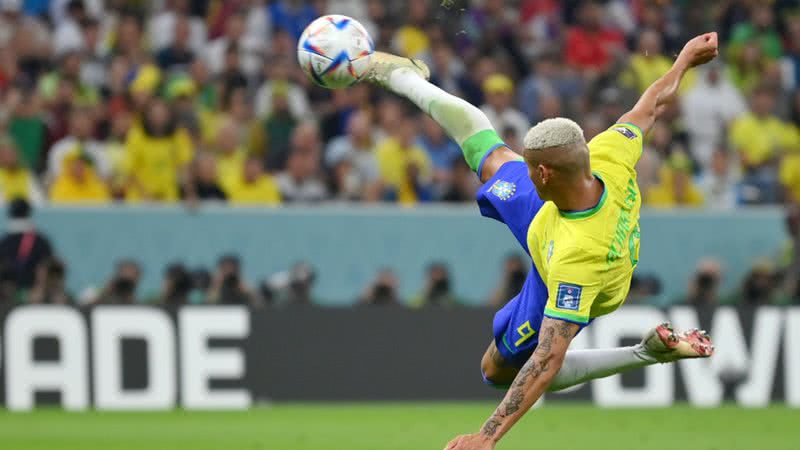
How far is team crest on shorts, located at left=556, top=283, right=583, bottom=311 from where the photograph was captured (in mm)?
8773

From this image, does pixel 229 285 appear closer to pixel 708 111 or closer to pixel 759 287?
pixel 759 287

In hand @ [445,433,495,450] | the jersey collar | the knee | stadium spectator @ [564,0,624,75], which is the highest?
stadium spectator @ [564,0,624,75]

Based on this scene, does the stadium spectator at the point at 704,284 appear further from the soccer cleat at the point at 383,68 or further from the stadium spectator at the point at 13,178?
the soccer cleat at the point at 383,68

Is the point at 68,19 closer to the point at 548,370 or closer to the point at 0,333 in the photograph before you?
the point at 0,333

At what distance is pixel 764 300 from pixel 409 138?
14.7ft

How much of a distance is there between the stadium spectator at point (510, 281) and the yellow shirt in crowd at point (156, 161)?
3.76 m

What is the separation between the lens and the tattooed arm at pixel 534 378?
329 inches

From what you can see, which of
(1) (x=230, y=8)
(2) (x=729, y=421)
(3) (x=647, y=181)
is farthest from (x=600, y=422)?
(1) (x=230, y=8)

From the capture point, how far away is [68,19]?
19.4 meters

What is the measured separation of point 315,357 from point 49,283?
2.87m

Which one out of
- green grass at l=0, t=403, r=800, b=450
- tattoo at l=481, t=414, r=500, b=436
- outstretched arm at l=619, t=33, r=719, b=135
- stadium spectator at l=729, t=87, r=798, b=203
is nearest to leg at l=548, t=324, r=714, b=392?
outstretched arm at l=619, t=33, r=719, b=135

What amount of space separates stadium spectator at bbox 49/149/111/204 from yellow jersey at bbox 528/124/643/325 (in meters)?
9.28

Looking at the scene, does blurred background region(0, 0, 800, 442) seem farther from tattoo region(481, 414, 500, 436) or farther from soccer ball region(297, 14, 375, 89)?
tattoo region(481, 414, 500, 436)

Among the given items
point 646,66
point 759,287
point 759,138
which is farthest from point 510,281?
point 759,138
